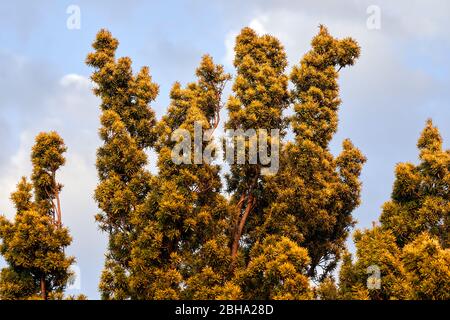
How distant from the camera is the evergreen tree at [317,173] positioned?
26.1 meters

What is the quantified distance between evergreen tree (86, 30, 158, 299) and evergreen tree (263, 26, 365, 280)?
5871 mm

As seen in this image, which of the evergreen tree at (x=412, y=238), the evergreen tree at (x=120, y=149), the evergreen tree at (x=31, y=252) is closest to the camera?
the evergreen tree at (x=412, y=238)

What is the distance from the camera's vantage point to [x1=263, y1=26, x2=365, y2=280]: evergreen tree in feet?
85.7

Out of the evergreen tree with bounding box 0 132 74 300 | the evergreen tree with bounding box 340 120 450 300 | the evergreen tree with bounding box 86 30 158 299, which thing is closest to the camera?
the evergreen tree with bounding box 340 120 450 300

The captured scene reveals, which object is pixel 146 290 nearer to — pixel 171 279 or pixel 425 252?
Answer: pixel 171 279

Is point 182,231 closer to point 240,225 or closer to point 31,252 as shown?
point 240,225

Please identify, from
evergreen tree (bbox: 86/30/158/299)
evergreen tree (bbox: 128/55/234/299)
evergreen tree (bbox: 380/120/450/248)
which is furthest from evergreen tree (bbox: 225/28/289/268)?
evergreen tree (bbox: 380/120/450/248)

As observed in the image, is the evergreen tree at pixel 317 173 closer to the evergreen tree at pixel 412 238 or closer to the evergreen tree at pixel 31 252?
the evergreen tree at pixel 412 238

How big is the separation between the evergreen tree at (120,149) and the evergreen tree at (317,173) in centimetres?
587

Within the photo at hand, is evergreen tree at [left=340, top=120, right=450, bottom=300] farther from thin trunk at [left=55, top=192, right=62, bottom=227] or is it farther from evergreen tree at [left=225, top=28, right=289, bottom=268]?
thin trunk at [left=55, top=192, right=62, bottom=227]

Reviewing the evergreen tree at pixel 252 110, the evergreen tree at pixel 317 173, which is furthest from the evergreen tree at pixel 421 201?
the evergreen tree at pixel 252 110

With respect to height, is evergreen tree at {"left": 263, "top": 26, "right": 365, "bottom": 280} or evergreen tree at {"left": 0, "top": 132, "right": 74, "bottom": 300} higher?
evergreen tree at {"left": 263, "top": 26, "right": 365, "bottom": 280}
